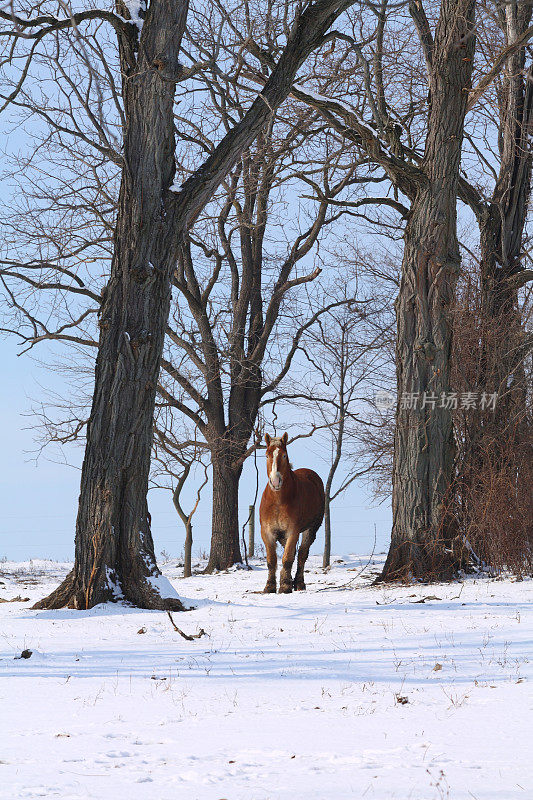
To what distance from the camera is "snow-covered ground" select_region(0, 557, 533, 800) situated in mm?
3539

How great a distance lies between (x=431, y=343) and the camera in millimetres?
12617

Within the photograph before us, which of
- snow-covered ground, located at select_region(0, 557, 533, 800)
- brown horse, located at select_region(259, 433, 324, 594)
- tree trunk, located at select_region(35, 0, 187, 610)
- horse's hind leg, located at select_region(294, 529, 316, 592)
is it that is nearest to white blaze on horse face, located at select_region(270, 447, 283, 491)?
brown horse, located at select_region(259, 433, 324, 594)

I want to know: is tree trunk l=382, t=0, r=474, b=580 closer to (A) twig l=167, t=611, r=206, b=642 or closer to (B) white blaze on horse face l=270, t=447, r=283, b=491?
(B) white blaze on horse face l=270, t=447, r=283, b=491

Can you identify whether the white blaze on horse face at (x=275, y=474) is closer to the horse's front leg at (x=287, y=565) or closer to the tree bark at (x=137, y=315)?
the horse's front leg at (x=287, y=565)

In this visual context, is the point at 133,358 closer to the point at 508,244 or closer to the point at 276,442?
the point at 276,442

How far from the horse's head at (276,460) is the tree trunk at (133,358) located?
2.56 metres

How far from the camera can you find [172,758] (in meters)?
3.87

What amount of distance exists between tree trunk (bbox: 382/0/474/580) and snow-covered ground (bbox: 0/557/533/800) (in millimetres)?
3337

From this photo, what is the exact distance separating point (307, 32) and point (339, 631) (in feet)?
25.3

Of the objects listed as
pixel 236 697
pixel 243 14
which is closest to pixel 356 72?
pixel 243 14

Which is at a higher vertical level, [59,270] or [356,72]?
[356,72]

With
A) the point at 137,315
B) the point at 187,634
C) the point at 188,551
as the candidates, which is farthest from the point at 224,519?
the point at 187,634

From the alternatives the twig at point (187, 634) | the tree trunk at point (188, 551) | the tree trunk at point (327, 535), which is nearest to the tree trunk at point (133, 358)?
the twig at point (187, 634)

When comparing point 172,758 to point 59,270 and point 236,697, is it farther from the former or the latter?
point 59,270
